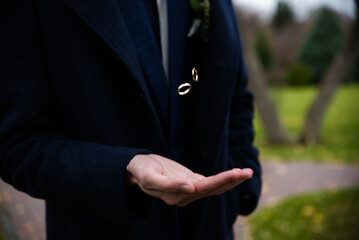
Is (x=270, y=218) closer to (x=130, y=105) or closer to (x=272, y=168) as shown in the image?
(x=272, y=168)

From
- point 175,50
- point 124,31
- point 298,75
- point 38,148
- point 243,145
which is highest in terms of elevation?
point 124,31

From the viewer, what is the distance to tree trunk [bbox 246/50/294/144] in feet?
32.6

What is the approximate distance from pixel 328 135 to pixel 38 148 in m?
11.8

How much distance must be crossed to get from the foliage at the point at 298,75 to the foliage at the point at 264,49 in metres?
3.52

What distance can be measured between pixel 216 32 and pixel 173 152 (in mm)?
500

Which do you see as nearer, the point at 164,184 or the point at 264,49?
the point at 164,184

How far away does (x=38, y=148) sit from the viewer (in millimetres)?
1106

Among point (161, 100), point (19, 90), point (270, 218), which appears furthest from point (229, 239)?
point (270, 218)

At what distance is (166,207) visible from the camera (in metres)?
1.31

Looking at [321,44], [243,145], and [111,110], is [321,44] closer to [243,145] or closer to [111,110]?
[243,145]

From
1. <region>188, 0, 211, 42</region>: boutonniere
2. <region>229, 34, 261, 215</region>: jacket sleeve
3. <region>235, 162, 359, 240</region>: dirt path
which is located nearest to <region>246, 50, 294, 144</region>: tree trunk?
<region>235, 162, 359, 240</region>: dirt path

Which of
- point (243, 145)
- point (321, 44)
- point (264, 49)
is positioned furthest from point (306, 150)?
point (321, 44)

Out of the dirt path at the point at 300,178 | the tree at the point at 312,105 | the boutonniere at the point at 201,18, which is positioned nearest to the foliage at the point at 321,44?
the tree at the point at 312,105

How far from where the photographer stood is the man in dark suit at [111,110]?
107 centimetres
